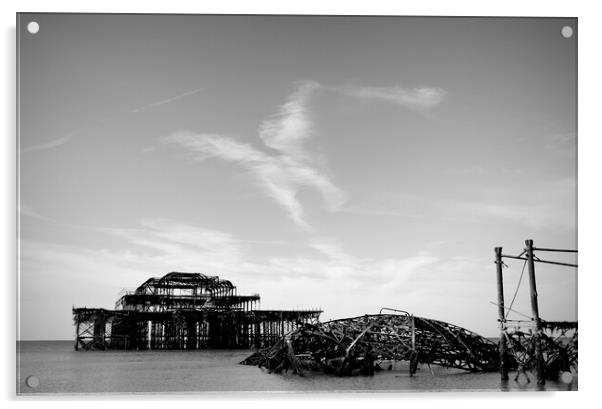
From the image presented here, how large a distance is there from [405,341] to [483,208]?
7143 millimetres

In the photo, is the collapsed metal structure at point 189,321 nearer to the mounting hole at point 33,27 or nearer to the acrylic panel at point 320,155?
the acrylic panel at point 320,155

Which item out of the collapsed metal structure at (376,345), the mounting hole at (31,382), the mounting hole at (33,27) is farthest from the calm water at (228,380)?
the mounting hole at (33,27)

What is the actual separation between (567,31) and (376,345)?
10384 mm

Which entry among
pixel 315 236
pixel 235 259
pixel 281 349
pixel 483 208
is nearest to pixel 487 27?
pixel 483 208

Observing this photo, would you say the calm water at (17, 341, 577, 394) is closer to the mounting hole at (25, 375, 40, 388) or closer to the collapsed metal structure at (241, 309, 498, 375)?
the mounting hole at (25, 375, 40, 388)

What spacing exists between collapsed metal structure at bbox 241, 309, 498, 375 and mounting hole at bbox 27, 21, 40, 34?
10.9m

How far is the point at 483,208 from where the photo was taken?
1269 centimetres

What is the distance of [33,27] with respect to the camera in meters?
11.2

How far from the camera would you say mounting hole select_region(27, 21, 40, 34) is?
11.2 meters

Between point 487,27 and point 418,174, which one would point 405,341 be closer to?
point 418,174

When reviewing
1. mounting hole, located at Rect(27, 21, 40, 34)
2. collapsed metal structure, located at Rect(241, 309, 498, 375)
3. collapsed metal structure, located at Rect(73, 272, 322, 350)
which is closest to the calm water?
collapsed metal structure, located at Rect(241, 309, 498, 375)

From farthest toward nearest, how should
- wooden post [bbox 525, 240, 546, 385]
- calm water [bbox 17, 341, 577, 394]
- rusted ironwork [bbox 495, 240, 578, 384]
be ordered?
calm water [bbox 17, 341, 577, 394]
wooden post [bbox 525, 240, 546, 385]
rusted ironwork [bbox 495, 240, 578, 384]

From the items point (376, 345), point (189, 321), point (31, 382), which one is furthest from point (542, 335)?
point (189, 321)

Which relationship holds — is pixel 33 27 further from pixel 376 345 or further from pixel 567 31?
pixel 376 345
